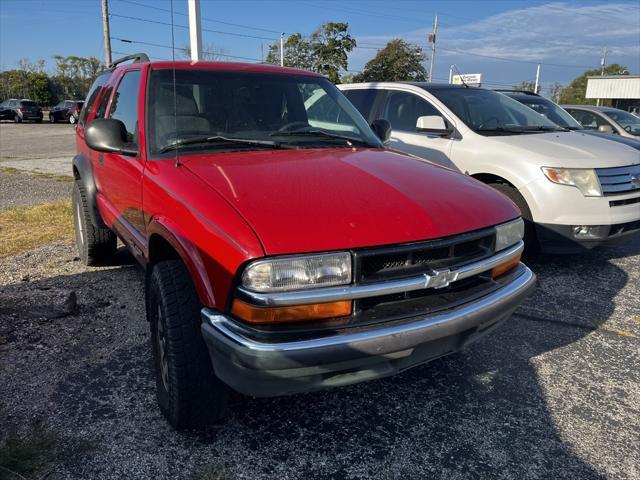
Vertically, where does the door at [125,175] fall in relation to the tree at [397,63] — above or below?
below

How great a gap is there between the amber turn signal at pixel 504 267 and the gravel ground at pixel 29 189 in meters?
7.75

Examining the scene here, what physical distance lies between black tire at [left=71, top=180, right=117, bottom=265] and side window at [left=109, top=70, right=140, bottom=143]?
1.17 metres

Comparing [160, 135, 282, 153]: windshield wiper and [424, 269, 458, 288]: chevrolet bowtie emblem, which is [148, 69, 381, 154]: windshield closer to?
[160, 135, 282, 153]: windshield wiper

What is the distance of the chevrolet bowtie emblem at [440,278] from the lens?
2207 mm

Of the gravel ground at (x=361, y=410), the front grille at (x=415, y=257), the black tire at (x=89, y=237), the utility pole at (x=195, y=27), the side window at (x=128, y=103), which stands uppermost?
the utility pole at (x=195, y=27)

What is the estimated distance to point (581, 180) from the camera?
4.61 metres

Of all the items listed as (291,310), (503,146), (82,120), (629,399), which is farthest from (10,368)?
(503,146)

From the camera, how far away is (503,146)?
4992 millimetres

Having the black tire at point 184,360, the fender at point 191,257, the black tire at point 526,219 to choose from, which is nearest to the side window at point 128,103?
the fender at point 191,257

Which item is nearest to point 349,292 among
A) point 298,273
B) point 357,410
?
point 298,273

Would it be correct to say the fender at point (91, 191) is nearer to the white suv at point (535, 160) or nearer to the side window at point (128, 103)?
the side window at point (128, 103)

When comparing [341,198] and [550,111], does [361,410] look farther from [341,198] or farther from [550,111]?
[550,111]

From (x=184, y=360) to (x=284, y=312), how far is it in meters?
0.61

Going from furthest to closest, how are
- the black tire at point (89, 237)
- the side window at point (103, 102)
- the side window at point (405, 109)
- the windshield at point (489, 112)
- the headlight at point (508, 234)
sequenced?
1. the side window at point (405, 109)
2. the windshield at point (489, 112)
3. the black tire at point (89, 237)
4. the side window at point (103, 102)
5. the headlight at point (508, 234)
